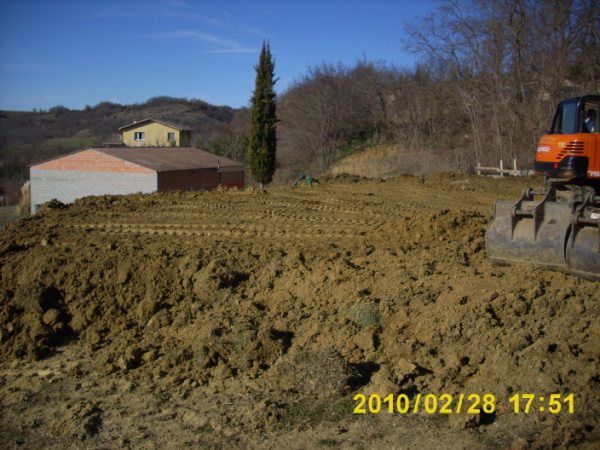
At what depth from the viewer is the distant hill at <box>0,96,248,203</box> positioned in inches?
2181

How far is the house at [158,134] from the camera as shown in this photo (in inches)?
2206

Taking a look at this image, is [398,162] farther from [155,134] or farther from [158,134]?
[155,134]

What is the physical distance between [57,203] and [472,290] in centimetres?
952

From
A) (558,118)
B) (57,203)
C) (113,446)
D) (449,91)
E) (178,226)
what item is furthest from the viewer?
(449,91)

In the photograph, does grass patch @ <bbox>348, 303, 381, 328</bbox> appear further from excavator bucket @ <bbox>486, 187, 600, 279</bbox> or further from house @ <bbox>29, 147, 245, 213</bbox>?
house @ <bbox>29, 147, 245, 213</bbox>

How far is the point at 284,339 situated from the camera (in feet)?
21.3

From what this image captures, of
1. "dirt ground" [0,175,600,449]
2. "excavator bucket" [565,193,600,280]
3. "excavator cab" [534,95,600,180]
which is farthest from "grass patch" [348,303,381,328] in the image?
"excavator cab" [534,95,600,180]

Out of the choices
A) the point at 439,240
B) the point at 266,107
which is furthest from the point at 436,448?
the point at 266,107

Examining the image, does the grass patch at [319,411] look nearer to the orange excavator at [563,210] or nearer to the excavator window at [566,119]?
the orange excavator at [563,210]

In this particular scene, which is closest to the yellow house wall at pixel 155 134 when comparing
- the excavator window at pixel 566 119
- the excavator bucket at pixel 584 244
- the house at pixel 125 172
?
the house at pixel 125 172

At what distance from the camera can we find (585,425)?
4.55 meters

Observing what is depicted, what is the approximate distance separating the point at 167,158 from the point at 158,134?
2456cm

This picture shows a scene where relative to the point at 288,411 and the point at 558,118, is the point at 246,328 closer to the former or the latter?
the point at 288,411

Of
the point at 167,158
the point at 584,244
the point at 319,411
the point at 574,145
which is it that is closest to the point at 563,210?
the point at 584,244
